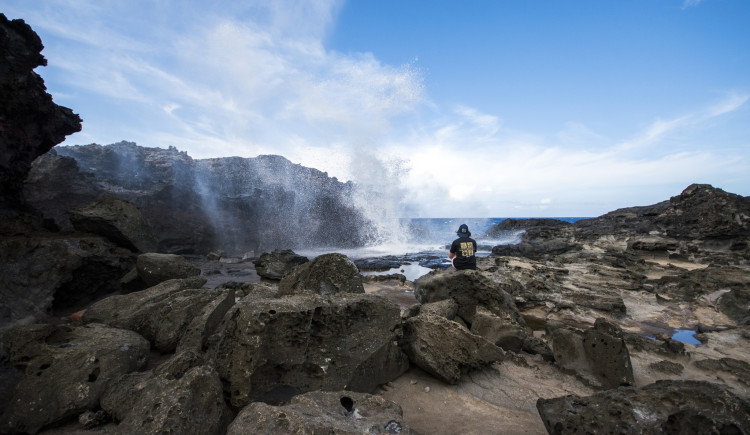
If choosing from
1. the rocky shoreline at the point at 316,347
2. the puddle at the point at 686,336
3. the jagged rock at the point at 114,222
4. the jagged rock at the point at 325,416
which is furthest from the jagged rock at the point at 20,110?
the puddle at the point at 686,336

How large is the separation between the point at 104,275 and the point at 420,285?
23.5 feet

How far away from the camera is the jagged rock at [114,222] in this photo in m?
7.29

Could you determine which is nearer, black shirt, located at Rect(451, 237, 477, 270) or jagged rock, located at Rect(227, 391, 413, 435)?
jagged rock, located at Rect(227, 391, 413, 435)

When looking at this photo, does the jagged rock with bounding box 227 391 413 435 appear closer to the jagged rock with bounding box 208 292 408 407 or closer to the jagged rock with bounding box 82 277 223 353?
the jagged rock with bounding box 208 292 408 407

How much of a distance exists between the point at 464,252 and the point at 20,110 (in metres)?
10.5

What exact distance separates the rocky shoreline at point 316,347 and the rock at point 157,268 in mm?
40

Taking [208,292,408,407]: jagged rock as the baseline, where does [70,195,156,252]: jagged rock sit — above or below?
above

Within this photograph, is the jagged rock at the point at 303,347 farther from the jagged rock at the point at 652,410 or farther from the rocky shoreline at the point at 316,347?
the jagged rock at the point at 652,410

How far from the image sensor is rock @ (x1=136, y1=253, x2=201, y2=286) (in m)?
6.42

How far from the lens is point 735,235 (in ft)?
42.2

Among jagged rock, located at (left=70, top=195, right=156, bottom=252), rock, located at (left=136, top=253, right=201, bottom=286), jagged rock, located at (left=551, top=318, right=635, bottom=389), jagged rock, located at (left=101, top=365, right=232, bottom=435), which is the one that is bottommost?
jagged rock, located at (left=551, top=318, right=635, bottom=389)

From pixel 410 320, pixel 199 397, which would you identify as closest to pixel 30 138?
pixel 199 397

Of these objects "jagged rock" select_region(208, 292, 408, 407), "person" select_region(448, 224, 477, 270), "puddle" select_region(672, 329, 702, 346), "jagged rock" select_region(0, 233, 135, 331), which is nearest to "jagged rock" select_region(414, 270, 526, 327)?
"person" select_region(448, 224, 477, 270)

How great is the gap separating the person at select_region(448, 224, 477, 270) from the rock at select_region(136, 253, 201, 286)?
624cm
